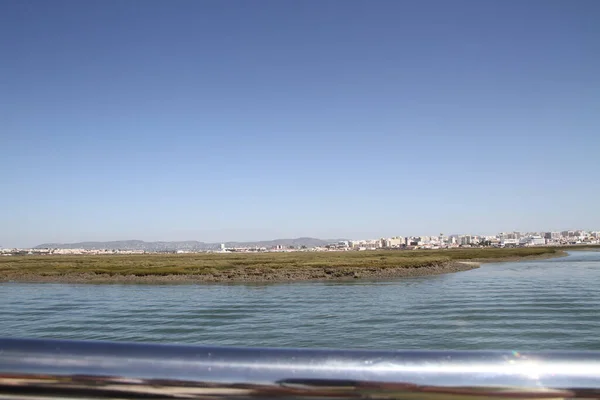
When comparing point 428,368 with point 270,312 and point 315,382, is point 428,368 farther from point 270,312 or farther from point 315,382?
point 270,312

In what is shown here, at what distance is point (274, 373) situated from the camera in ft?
2.60

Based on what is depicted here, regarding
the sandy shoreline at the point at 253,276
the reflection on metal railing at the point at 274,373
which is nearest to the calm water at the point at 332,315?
the sandy shoreline at the point at 253,276

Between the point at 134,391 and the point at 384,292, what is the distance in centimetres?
2875

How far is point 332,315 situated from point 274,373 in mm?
19520

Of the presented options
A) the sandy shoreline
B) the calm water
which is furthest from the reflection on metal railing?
the sandy shoreline

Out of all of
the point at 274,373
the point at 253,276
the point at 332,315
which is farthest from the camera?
the point at 253,276

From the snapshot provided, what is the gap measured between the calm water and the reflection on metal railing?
13.1 m

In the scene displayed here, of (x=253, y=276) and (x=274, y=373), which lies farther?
(x=253, y=276)

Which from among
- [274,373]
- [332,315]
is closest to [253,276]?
[332,315]

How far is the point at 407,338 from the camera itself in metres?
14.8

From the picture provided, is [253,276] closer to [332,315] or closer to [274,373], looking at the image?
[332,315]

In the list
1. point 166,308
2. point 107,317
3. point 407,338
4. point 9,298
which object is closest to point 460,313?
point 407,338

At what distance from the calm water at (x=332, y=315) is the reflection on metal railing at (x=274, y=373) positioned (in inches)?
516

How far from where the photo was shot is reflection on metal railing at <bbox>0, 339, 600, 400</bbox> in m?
0.78
